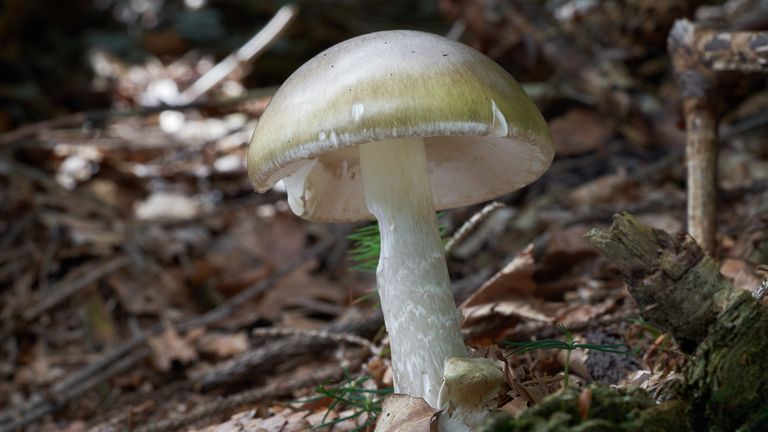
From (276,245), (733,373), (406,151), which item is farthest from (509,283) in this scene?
(276,245)

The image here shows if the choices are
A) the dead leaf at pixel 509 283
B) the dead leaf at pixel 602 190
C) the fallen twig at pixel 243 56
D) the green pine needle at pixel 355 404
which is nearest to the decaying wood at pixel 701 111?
the dead leaf at pixel 509 283

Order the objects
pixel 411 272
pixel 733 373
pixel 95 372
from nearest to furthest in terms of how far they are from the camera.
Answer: pixel 733 373
pixel 411 272
pixel 95 372

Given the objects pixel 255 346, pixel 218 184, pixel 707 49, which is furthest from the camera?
pixel 218 184

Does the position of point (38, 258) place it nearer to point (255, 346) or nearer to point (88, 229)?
point (88, 229)

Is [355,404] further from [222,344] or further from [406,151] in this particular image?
[222,344]

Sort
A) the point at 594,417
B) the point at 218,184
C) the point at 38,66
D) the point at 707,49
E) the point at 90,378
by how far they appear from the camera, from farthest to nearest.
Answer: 1. the point at 38,66
2. the point at 218,184
3. the point at 90,378
4. the point at 707,49
5. the point at 594,417

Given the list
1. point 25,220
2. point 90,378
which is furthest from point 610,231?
point 25,220

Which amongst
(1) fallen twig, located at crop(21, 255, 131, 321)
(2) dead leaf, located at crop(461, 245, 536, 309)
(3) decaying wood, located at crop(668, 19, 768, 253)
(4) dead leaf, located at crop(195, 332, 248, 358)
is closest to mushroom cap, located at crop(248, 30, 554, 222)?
(2) dead leaf, located at crop(461, 245, 536, 309)
